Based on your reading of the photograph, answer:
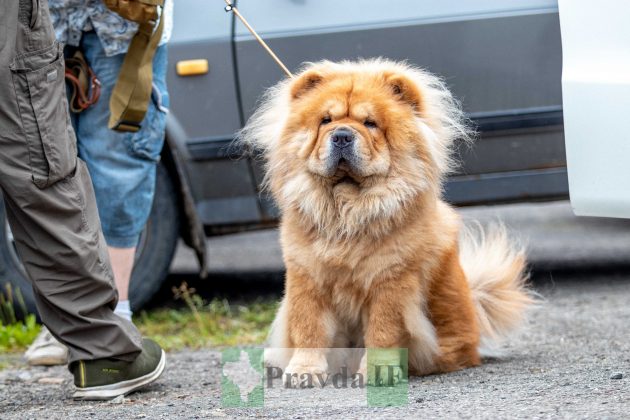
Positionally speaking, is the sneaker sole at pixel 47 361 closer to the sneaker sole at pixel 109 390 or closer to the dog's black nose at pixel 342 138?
the sneaker sole at pixel 109 390

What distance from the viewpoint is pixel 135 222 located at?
3.67 meters

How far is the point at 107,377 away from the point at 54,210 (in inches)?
23.5

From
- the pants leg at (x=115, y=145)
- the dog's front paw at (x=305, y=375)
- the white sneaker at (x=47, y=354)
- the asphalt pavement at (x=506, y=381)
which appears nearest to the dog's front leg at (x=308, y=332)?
the dog's front paw at (x=305, y=375)

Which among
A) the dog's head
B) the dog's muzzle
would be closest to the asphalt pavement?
the dog's head

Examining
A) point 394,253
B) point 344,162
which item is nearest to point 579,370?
point 394,253

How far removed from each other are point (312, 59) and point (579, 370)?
2.08 meters

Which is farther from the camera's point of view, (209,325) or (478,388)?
(209,325)

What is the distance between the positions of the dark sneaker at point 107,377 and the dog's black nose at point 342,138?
96 centimetres

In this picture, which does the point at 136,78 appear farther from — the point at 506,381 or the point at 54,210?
the point at 506,381

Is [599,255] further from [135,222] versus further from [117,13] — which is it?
[117,13]

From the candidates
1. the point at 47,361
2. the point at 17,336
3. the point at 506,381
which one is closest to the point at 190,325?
the point at 17,336

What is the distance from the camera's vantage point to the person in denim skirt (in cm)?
343

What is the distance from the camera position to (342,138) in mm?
3057

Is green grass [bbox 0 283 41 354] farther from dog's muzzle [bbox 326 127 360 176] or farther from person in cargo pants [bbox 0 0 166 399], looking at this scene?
dog's muzzle [bbox 326 127 360 176]
